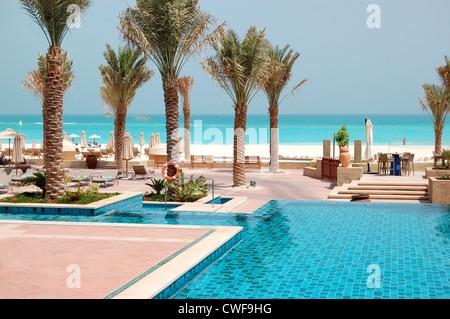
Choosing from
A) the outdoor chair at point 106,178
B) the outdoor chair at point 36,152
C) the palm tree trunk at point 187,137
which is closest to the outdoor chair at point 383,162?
the outdoor chair at point 106,178

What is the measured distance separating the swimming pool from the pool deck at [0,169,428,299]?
21.6 inches

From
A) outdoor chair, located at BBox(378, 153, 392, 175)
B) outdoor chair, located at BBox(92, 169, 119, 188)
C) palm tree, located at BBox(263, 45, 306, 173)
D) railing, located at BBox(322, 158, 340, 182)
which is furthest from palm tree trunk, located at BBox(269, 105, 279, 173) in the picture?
outdoor chair, located at BBox(92, 169, 119, 188)

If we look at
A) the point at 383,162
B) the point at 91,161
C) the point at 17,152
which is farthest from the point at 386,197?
the point at 91,161

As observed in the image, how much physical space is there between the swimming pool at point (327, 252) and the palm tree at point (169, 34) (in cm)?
413

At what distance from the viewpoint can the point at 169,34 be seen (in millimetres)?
18547

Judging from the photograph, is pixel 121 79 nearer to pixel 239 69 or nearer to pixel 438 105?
pixel 239 69

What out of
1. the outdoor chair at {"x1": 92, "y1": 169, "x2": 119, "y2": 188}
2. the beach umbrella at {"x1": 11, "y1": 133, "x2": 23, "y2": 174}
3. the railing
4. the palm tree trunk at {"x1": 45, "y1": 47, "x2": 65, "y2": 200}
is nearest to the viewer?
the palm tree trunk at {"x1": 45, "y1": 47, "x2": 65, "y2": 200}

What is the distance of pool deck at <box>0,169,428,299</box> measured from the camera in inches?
325

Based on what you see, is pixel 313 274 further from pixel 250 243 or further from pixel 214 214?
pixel 214 214

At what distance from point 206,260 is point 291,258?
166 cm

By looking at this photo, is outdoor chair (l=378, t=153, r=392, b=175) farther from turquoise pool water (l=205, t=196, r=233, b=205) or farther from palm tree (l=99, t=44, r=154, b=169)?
palm tree (l=99, t=44, r=154, b=169)

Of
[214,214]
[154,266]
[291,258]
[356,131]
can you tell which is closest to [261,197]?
[214,214]

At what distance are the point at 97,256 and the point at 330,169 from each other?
17.2m
